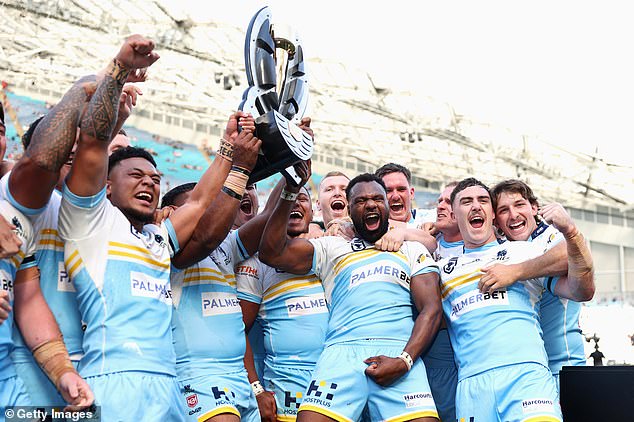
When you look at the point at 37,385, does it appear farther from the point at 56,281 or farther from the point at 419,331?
the point at 419,331

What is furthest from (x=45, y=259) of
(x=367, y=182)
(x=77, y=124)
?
(x=367, y=182)

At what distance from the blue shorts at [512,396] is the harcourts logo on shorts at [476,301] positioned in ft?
1.26

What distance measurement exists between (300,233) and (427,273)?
971 millimetres

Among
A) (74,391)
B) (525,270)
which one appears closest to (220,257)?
(74,391)

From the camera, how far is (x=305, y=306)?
4484mm

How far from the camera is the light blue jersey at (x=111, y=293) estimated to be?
3086mm

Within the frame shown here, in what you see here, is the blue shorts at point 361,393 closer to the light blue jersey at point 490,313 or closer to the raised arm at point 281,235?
the light blue jersey at point 490,313

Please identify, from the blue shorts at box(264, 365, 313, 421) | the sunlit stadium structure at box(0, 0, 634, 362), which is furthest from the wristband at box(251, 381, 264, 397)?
the sunlit stadium structure at box(0, 0, 634, 362)

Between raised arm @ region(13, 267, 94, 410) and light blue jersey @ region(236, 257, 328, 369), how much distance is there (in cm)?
163

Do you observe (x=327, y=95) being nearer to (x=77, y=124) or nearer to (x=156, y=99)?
(x=156, y=99)

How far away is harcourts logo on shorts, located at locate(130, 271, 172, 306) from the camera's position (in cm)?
322

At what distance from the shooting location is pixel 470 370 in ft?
13.2

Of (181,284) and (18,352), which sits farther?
(181,284)

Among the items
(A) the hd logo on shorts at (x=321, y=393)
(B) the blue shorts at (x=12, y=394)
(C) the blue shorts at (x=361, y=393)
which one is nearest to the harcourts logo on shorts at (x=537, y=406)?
(C) the blue shorts at (x=361, y=393)
